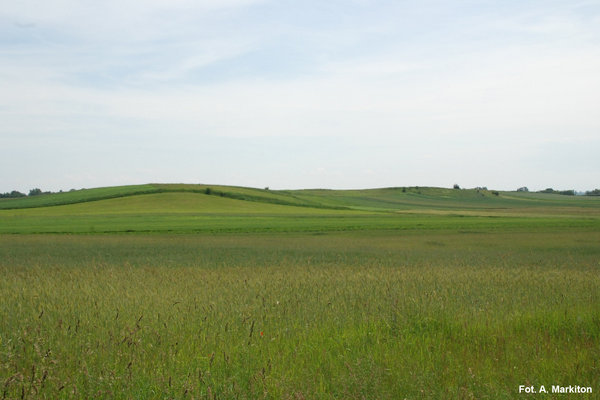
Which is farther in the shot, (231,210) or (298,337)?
(231,210)

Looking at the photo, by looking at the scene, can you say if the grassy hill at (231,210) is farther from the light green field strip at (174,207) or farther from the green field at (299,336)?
the green field at (299,336)

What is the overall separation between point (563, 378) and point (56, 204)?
9251 cm

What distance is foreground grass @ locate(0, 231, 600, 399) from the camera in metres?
5.41

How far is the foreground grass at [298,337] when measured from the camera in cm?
541

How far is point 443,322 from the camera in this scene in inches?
303

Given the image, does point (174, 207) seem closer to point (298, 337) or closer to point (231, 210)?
point (231, 210)

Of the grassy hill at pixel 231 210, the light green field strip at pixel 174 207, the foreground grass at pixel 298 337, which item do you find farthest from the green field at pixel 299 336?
the light green field strip at pixel 174 207

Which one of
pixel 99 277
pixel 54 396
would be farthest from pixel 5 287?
pixel 54 396

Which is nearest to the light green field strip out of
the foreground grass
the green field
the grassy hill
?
the grassy hill

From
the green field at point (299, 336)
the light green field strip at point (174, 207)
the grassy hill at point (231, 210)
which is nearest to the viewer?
the green field at point (299, 336)

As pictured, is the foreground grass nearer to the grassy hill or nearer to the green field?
the green field

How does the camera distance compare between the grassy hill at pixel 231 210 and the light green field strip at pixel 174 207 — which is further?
the light green field strip at pixel 174 207

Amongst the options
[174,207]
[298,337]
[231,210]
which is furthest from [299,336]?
[174,207]

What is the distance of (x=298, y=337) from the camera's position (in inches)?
278
